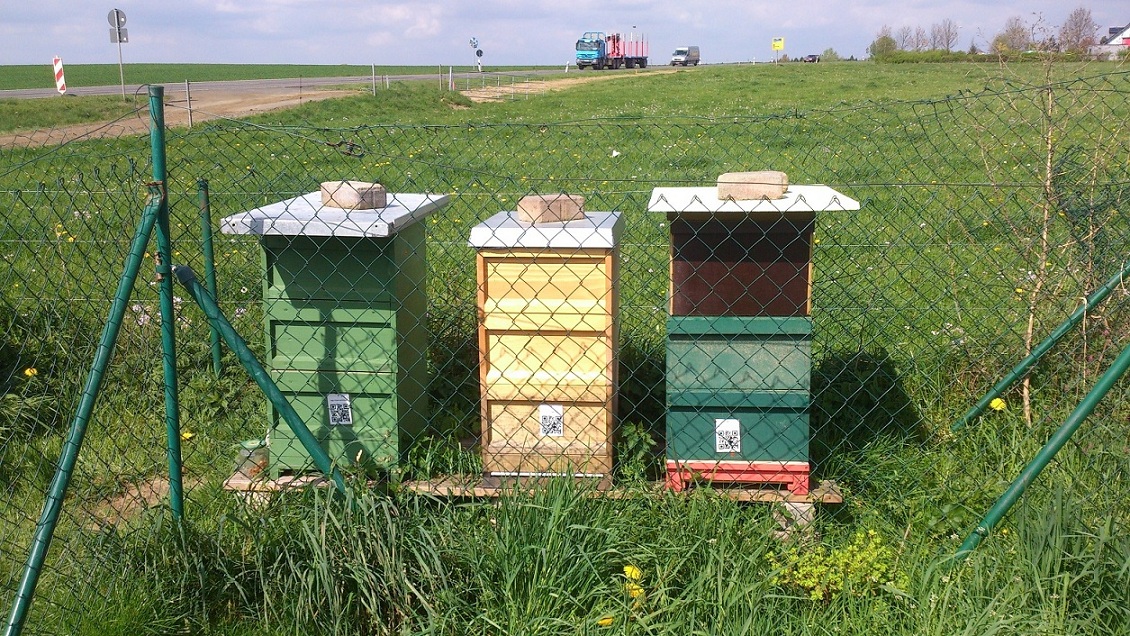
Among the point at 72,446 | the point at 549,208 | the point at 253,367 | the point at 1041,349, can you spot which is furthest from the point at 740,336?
the point at 72,446

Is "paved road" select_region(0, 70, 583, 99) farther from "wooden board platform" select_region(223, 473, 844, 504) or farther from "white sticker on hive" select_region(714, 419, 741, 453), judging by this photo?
"white sticker on hive" select_region(714, 419, 741, 453)

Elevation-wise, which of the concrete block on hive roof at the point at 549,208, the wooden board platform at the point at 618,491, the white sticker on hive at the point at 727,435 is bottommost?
the wooden board platform at the point at 618,491

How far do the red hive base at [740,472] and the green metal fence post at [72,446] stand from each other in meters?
1.92

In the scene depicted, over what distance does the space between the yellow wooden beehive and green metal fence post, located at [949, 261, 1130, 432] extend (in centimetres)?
161

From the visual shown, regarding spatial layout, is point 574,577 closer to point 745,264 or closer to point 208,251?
point 745,264

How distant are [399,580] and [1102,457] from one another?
8.60 ft

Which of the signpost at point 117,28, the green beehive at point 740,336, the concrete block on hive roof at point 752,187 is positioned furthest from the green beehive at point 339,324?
the signpost at point 117,28

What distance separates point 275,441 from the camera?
3.50m

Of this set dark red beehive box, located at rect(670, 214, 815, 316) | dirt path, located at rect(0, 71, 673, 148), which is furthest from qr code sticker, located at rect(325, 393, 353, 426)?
dirt path, located at rect(0, 71, 673, 148)

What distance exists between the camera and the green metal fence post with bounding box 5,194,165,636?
8.48ft

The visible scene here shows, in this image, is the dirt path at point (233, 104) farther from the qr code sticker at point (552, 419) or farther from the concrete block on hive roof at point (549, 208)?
the qr code sticker at point (552, 419)

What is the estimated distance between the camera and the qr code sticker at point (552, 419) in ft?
11.1

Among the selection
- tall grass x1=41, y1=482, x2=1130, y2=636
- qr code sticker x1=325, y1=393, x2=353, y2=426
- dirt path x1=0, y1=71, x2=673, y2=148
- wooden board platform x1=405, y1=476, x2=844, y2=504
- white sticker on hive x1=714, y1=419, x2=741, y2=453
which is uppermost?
dirt path x1=0, y1=71, x2=673, y2=148

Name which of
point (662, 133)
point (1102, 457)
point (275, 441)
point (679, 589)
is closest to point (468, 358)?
point (275, 441)
